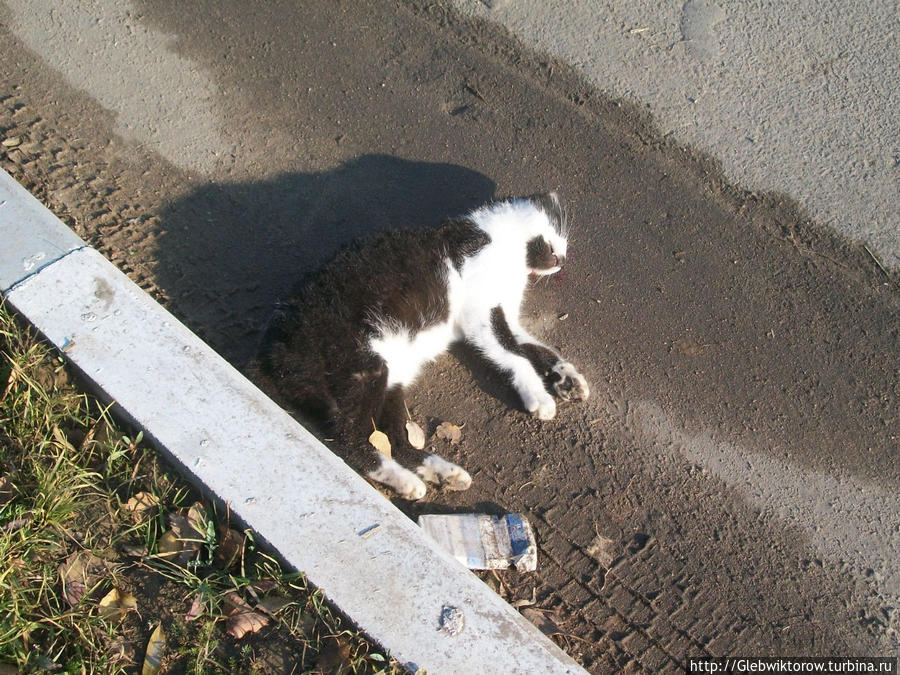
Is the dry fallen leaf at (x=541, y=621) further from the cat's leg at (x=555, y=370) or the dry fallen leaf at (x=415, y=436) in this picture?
the cat's leg at (x=555, y=370)

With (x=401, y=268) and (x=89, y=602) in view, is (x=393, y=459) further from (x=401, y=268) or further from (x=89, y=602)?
(x=89, y=602)

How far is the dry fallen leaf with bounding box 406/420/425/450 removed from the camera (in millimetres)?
3135

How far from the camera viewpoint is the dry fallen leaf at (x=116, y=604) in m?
2.24

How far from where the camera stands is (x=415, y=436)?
10.3ft

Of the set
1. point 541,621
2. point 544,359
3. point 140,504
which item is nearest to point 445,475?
point 541,621

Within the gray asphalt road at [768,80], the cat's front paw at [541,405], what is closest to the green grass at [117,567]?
the cat's front paw at [541,405]

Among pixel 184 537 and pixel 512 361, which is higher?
pixel 512 361

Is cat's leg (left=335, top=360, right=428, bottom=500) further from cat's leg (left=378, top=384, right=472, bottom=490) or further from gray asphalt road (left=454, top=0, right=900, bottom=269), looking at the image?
gray asphalt road (left=454, top=0, right=900, bottom=269)

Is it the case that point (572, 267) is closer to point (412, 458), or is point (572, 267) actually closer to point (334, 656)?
point (412, 458)

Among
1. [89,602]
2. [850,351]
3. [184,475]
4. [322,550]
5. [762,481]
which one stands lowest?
[89,602]

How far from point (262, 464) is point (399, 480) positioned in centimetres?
66

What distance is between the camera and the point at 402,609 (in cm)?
221

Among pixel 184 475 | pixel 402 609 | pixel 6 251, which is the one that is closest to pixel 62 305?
pixel 6 251

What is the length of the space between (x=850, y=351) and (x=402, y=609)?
2.59m
